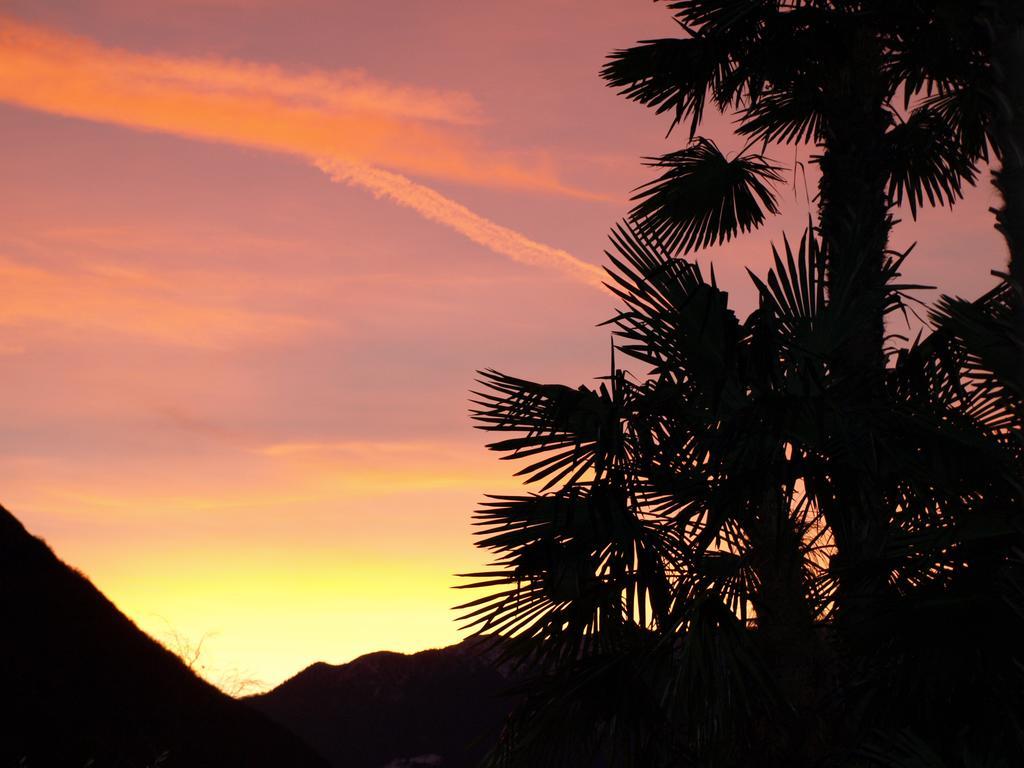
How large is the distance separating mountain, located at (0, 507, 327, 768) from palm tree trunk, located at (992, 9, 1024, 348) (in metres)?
12.0

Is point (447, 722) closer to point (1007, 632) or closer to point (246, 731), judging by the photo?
point (246, 731)

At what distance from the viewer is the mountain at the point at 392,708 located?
44.1m

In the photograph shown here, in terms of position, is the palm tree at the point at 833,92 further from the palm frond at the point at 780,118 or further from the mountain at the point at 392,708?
the mountain at the point at 392,708

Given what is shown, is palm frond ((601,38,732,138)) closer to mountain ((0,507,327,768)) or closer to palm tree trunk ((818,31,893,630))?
palm tree trunk ((818,31,893,630))

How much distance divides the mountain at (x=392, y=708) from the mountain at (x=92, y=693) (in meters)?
24.9

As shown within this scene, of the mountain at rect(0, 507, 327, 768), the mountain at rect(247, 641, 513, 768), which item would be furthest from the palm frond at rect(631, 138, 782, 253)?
the mountain at rect(247, 641, 513, 768)

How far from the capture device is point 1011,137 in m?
6.20

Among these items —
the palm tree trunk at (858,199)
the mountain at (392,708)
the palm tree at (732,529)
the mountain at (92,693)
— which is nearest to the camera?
the palm tree at (732,529)

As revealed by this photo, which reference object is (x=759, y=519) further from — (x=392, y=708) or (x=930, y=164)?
(x=392, y=708)

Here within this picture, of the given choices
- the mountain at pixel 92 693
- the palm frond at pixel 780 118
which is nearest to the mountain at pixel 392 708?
the mountain at pixel 92 693

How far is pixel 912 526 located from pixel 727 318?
1.82m

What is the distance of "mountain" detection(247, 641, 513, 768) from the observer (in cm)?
4406

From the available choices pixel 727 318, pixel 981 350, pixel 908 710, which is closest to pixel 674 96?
pixel 727 318

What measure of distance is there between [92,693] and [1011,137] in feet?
48.5
